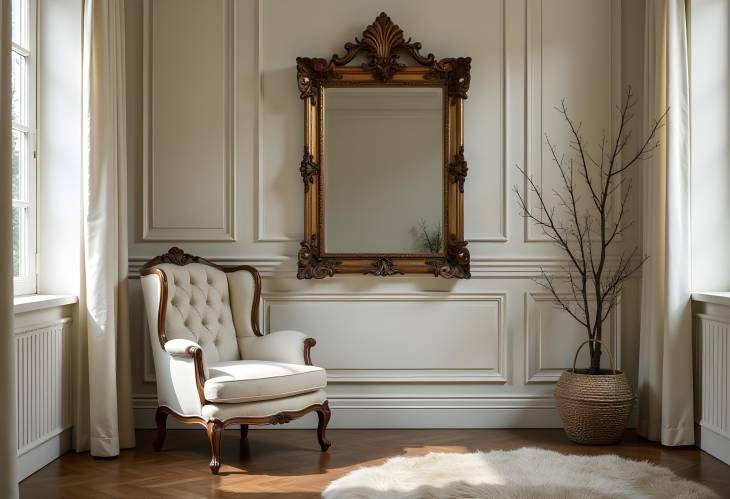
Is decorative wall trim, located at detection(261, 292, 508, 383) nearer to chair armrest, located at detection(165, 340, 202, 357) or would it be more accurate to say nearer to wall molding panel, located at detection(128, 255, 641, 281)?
wall molding panel, located at detection(128, 255, 641, 281)

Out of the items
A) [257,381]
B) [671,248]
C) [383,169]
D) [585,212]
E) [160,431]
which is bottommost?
[160,431]

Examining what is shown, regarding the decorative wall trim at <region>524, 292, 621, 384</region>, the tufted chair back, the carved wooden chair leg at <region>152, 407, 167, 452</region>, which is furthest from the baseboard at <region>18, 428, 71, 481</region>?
the decorative wall trim at <region>524, 292, 621, 384</region>

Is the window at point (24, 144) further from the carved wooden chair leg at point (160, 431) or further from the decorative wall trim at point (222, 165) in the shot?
the carved wooden chair leg at point (160, 431)

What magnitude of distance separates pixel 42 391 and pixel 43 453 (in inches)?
12.2

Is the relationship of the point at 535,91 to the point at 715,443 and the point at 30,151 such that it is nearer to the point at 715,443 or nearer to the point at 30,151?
the point at 715,443

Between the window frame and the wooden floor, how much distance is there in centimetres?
98

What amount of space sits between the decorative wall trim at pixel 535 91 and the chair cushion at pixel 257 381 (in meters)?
1.66

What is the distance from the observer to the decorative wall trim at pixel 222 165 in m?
4.56

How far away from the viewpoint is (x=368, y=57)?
14.9 ft

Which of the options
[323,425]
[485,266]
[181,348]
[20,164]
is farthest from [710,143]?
[20,164]

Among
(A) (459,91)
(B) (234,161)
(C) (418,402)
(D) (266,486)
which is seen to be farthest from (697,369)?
(B) (234,161)

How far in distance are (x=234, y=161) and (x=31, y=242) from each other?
1262 millimetres

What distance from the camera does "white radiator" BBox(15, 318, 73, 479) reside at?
3.43m

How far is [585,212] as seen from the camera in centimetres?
462
